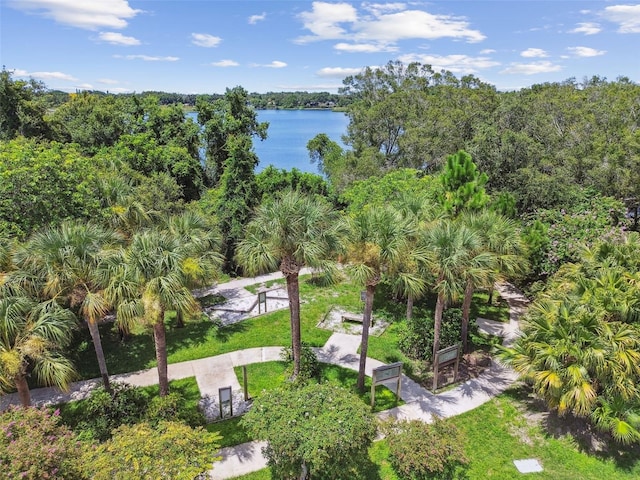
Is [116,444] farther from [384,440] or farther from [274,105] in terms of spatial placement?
[274,105]

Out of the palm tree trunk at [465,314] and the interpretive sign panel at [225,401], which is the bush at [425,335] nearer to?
the palm tree trunk at [465,314]

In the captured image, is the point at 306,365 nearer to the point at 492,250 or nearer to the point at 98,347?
the point at 98,347

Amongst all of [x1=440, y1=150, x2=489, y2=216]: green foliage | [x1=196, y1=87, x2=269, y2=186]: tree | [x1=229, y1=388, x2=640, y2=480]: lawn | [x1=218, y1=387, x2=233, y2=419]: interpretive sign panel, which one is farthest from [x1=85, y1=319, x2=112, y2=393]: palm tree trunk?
[x1=196, y1=87, x2=269, y2=186]: tree

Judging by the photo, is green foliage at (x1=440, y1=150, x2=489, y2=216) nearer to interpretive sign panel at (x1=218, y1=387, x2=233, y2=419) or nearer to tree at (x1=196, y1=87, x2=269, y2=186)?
interpretive sign panel at (x1=218, y1=387, x2=233, y2=419)

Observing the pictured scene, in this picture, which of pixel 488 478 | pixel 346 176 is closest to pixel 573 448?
pixel 488 478

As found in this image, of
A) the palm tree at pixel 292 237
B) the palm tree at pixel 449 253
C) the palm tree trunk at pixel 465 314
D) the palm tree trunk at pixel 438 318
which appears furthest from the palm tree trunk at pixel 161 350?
the palm tree trunk at pixel 465 314
